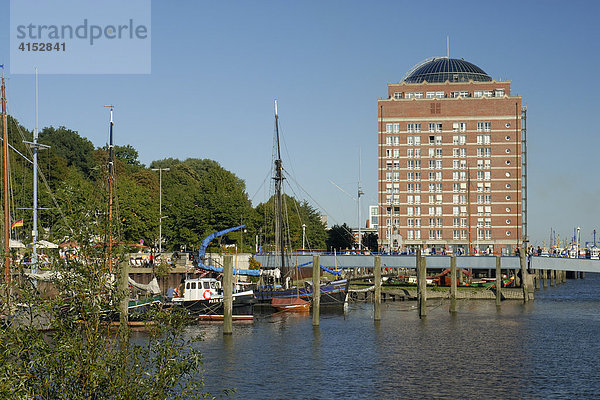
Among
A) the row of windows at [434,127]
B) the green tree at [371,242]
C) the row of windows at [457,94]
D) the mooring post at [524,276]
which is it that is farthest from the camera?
the green tree at [371,242]

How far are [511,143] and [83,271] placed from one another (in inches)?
6047

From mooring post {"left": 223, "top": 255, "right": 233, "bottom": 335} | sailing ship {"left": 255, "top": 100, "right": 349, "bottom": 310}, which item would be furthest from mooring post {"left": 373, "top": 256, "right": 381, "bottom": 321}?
mooring post {"left": 223, "top": 255, "right": 233, "bottom": 335}

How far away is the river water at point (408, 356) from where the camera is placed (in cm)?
4191

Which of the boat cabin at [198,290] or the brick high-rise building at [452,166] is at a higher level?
the brick high-rise building at [452,166]

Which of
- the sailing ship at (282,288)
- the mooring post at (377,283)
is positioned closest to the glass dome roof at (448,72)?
the sailing ship at (282,288)

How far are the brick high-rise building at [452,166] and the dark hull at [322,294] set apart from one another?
7684 centimetres

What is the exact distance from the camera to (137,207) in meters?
108

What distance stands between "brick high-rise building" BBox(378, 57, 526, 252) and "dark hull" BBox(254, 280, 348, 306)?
76.8 m

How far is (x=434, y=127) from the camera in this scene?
165750mm

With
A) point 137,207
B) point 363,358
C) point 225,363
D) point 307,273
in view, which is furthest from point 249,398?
point 307,273

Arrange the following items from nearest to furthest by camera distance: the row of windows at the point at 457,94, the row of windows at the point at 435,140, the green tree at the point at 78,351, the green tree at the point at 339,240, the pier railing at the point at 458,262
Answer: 1. the green tree at the point at 78,351
2. the pier railing at the point at 458,262
3. the row of windows at the point at 435,140
4. the row of windows at the point at 457,94
5. the green tree at the point at 339,240

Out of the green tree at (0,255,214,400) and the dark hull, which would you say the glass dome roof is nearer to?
the dark hull

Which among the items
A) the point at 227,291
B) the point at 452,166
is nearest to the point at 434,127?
the point at 452,166

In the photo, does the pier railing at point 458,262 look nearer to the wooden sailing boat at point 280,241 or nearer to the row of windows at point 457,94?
the wooden sailing boat at point 280,241
